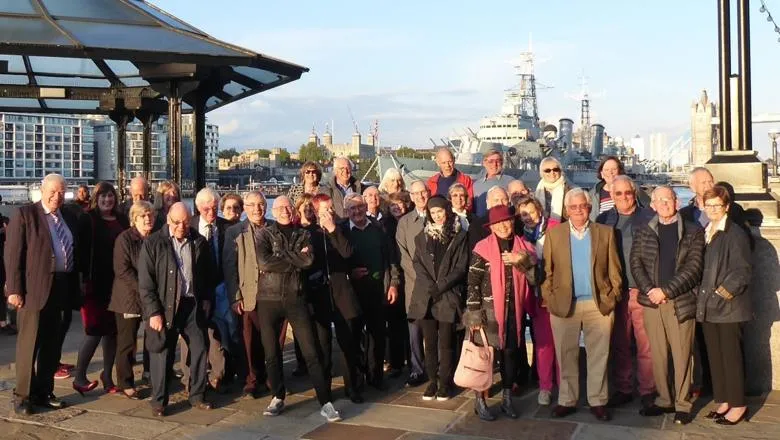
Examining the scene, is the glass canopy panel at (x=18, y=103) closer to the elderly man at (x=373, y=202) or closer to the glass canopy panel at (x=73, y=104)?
the glass canopy panel at (x=73, y=104)

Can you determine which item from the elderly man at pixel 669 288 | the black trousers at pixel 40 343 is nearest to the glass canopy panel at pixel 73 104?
the black trousers at pixel 40 343

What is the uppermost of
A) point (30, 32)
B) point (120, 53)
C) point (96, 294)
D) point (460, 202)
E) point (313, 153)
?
point (313, 153)

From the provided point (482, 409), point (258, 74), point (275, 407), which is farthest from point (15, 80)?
point (482, 409)

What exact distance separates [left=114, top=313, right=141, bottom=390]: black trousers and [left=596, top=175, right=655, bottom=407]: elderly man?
12.9 ft

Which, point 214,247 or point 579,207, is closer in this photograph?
point 579,207

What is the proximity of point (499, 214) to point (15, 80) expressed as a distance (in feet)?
34.6

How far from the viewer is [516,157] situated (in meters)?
62.8

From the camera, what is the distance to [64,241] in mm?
6211

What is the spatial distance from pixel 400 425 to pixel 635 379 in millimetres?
2382

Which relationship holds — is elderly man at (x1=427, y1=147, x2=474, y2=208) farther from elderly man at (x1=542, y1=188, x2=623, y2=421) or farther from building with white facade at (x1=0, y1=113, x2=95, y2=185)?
building with white facade at (x1=0, y1=113, x2=95, y2=185)

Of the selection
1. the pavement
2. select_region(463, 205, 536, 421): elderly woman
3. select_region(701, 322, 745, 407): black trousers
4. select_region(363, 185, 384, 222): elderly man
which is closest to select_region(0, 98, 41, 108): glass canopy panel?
the pavement

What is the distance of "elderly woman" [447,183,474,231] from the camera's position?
6731 mm

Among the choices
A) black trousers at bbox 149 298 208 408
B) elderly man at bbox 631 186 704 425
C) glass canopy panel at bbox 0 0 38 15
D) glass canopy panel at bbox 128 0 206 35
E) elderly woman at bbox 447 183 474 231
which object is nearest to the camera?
elderly man at bbox 631 186 704 425

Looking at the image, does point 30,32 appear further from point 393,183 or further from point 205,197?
point 393,183
